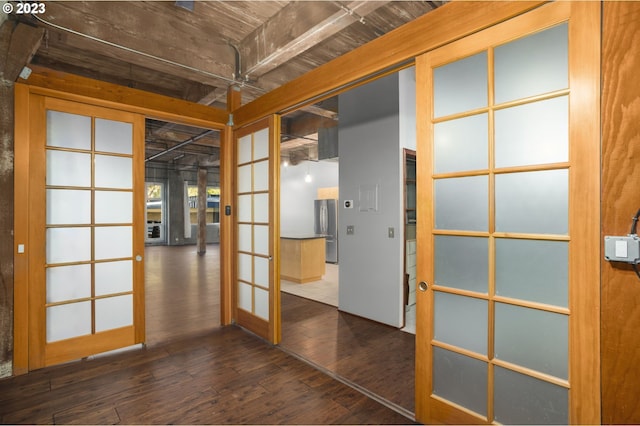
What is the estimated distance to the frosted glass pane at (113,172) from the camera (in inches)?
119

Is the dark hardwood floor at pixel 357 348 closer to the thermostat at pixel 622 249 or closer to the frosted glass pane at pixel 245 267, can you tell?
the frosted glass pane at pixel 245 267

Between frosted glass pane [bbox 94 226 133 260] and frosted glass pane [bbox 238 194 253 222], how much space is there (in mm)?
1135

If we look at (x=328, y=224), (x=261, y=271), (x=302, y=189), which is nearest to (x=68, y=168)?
(x=261, y=271)

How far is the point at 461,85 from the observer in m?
1.79

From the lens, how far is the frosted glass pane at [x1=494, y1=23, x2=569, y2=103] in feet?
4.76

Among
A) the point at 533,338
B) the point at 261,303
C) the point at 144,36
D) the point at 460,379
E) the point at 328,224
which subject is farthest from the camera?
the point at 328,224

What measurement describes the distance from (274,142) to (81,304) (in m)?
2.37

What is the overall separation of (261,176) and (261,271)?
1.03 meters

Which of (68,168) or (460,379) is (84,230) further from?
(460,379)

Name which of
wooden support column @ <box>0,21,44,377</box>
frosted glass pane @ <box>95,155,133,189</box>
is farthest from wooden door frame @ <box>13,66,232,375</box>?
frosted glass pane @ <box>95,155,133,189</box>

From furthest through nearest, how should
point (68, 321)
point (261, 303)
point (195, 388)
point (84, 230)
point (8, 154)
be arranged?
point (261, 303) < point (84, 230) < point (68, 321) < point (8, 154) < point (195, 388)

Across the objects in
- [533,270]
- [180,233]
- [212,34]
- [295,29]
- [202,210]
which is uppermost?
[212,34]

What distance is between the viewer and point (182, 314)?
13.8ft

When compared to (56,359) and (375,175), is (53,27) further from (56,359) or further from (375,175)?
(375,175)
